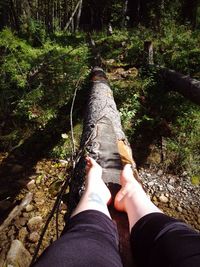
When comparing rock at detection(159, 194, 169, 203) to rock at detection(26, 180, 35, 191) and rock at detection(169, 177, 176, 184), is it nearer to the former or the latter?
→ rock at detection(169, 177, 176, 184)

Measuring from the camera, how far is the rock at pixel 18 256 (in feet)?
10.8

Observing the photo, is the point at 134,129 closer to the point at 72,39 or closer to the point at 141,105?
the point at 141,105

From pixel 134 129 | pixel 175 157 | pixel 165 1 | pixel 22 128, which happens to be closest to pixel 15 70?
pixel 22 128

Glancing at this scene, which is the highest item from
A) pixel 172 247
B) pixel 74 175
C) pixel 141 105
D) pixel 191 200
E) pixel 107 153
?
pixel 172 247

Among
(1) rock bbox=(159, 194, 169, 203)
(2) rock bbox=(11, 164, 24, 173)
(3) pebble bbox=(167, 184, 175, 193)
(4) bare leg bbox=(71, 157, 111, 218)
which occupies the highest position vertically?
(4) bare leg bbox=(71, 157, 111, 218)

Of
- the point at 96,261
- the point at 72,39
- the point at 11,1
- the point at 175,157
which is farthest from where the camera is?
the point at 72,39

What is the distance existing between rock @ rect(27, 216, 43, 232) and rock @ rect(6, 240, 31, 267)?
310mm

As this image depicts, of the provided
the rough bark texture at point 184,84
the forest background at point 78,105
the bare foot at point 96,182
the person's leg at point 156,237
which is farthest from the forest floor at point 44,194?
the rough bark texture at point 184,84

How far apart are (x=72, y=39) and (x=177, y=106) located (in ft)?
33.5

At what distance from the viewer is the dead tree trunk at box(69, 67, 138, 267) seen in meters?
2.15

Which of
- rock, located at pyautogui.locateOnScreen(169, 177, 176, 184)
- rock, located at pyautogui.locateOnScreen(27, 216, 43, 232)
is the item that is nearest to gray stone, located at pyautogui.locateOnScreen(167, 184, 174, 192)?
rock, located at pyautogui.locateOnScreen(169, 177, 176, 184)

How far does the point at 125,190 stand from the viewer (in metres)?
2.31

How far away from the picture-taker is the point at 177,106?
687 cm

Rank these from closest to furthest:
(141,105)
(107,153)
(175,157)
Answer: (107,153), (175,157), (141,105)
